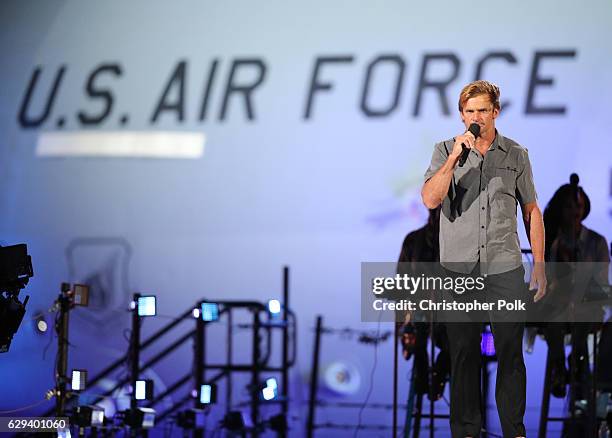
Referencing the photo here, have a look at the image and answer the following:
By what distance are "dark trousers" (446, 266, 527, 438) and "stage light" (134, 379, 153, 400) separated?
84.5 inches

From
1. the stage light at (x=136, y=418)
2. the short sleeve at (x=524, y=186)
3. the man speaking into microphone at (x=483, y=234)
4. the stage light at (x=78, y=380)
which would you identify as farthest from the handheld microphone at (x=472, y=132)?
the stage light at (x=136, y=418)

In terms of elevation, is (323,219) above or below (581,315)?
above

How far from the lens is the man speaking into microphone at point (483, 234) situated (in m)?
3.54

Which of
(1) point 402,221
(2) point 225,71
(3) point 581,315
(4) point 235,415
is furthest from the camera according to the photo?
(2) point 225,71

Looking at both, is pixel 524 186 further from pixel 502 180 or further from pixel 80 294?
pixel 80 294

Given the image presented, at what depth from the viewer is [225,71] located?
7.04 meters

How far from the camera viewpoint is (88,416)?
5109mm

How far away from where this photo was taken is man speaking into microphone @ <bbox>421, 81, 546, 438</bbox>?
354cm

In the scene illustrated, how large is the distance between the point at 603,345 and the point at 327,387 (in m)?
2.12

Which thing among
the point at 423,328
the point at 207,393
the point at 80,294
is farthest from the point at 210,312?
the point at 423,328

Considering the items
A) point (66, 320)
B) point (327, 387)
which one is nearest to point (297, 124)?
point (327, 387)

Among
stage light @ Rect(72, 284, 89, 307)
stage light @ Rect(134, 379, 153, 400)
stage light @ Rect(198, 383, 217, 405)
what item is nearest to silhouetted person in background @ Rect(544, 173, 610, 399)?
stage light @ Rect(198, 383, 217, 405)

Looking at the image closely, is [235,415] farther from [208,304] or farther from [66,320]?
[66,320]
